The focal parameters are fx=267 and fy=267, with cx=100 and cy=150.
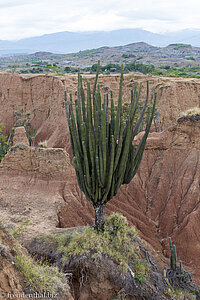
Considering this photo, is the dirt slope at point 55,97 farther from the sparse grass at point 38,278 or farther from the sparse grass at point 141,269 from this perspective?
the sparse grass at point 38,278

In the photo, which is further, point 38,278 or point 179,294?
point 179,294

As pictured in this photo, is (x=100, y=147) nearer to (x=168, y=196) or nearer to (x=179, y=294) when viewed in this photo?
(x=179, y=294)

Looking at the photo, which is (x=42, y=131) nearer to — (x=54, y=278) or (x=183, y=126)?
(x=183, y=126)

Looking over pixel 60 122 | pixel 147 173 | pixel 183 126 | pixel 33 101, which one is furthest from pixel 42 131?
pixel 183 126

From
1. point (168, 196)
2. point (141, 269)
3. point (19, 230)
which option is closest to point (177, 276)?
point (141, 269)

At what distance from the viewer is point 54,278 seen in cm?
678

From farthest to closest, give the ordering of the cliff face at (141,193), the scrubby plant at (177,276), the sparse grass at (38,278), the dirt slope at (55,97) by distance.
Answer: the dirt slope at (55,97)
the cliff face at (141,193)
the scrubby plant at (177,276)
the sparse grass at (38,278)

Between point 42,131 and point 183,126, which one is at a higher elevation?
point 183,126

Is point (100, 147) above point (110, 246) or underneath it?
above

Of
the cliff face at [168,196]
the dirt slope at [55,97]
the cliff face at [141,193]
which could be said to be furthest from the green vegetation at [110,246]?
A: the dirt slope at [55,97]

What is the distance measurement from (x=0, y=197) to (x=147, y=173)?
10.3 m

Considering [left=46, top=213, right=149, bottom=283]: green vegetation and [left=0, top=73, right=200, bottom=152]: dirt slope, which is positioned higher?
[left=0, top=73, right=200, bottom=152]: dirt slope

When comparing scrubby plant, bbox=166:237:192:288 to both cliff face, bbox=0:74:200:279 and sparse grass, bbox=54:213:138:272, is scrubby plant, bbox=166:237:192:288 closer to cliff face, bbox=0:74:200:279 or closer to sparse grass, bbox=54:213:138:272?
sparse grass, bbox=54:213:138:272

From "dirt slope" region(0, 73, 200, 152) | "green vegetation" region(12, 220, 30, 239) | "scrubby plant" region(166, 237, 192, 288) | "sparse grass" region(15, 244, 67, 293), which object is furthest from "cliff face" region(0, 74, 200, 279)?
"dirt slope" region(0, 73, 200, 152)
